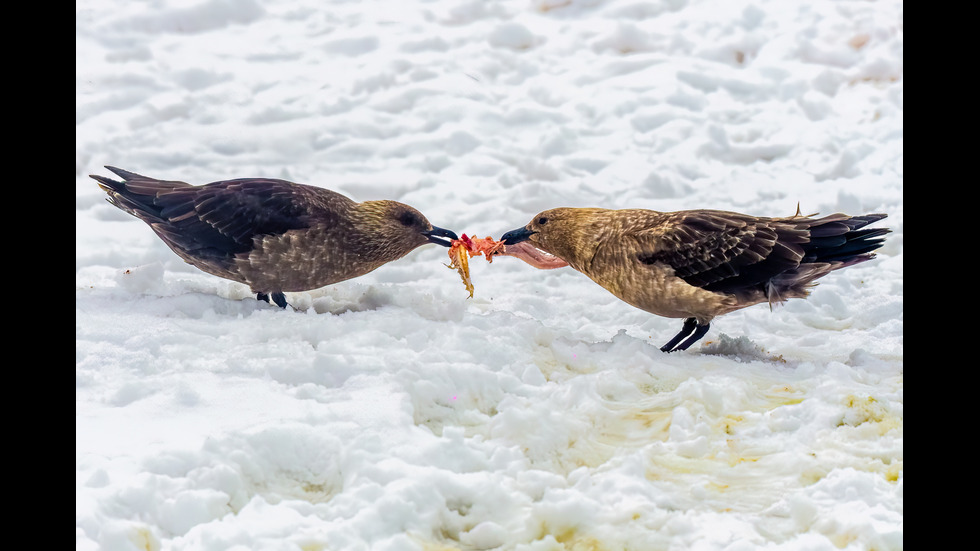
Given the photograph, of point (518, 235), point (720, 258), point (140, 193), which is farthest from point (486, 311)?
point (140, 193)

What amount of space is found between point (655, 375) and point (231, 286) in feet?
8.01

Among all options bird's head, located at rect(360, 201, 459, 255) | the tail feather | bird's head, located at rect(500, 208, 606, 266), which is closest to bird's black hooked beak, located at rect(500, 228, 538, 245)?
bird's head, located at rect(500, 208, 606, 266)

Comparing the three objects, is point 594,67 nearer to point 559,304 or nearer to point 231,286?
point 559,304

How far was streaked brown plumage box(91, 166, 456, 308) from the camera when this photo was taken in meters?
4.86

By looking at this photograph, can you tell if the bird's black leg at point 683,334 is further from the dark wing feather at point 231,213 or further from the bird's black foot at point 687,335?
the dark wing feather at point 231,213

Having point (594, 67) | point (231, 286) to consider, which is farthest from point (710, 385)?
point (594, 67)

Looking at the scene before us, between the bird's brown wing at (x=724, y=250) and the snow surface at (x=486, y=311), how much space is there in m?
0.39

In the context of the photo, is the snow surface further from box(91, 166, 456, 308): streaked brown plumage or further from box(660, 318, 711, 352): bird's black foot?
box(91, 166, 456, 308): streaked brown plumage

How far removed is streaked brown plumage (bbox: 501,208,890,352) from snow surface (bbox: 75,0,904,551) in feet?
0.88

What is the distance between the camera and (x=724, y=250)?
451 cm

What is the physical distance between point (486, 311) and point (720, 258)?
1.46 metres

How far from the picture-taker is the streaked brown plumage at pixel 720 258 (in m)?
4.48

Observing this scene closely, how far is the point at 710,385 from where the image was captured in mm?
3986

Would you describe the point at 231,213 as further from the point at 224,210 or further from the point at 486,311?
the point at 486,311
